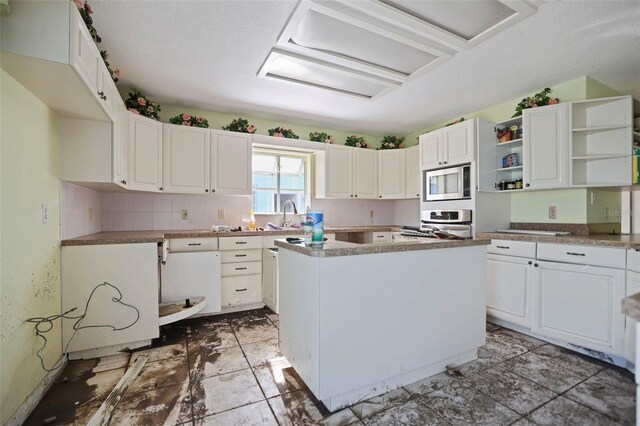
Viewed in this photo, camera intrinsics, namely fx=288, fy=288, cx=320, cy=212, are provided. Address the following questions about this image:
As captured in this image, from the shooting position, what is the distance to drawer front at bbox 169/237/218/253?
2.96m

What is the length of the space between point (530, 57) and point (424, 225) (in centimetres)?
209

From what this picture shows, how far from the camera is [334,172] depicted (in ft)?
13.7

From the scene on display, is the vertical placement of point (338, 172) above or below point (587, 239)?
above

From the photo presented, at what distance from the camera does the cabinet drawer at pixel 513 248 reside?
2598 millimetres

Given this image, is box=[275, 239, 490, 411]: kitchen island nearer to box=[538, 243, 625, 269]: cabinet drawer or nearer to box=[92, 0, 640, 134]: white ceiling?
box=[538, 243, 625, 269]: cabinet drawer

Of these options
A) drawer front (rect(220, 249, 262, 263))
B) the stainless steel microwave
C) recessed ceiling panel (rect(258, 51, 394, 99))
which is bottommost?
drawer front (rect(220, 249, 262, 263))

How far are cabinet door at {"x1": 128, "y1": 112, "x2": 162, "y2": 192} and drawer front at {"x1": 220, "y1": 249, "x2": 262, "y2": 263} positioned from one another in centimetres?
101

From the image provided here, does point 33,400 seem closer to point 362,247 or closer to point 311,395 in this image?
point 311,395

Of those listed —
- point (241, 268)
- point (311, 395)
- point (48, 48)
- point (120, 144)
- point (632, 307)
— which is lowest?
point (311, 395)

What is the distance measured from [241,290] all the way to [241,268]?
249 millimetres

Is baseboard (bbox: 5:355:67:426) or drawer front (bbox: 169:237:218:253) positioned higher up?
drawer front (bbox: 169:237:218:253)

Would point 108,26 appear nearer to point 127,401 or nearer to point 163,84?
point 163,84

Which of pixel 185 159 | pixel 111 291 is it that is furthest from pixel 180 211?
pixel 111 291

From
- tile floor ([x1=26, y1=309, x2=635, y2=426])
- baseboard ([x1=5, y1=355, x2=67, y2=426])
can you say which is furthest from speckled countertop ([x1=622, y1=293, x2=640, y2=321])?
baseboard ([x1=5, y1=355, x2=67, y2=426])
